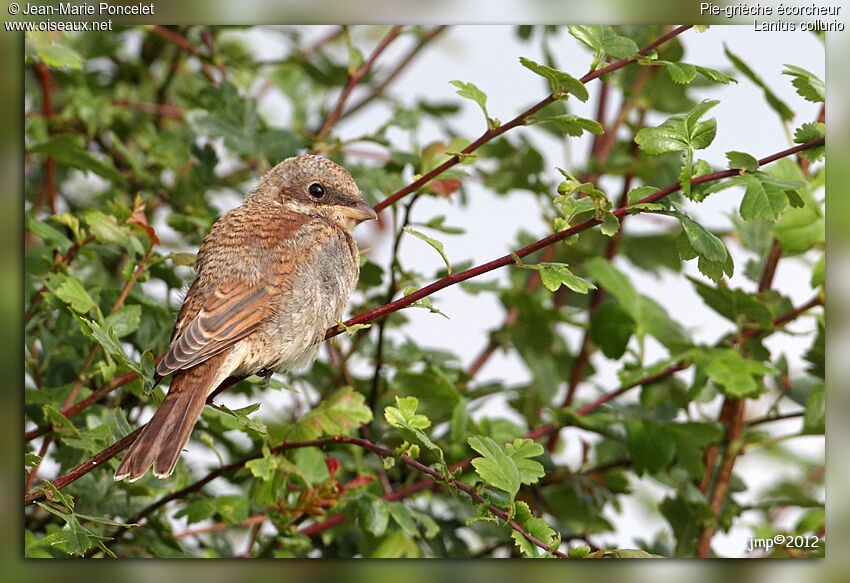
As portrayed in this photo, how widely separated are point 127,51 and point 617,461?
7.08 feet

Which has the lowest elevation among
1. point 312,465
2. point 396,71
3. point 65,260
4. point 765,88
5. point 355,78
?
point 312,465

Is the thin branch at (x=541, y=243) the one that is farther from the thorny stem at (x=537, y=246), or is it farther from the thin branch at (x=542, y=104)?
the thin branch at (x=542, y=104)

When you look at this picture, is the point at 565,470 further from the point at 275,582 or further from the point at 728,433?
the point at 275,582

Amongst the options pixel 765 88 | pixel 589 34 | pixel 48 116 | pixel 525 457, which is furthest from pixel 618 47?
pixel 48 116

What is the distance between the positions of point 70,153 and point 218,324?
24.3 inches

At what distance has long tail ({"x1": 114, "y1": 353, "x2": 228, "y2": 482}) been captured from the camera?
1.68 meters

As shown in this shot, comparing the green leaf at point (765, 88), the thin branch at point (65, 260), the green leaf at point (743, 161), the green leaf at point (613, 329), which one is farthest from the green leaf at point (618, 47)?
the thin branch at point (65, 260)

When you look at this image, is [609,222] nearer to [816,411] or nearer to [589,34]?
[589,34]

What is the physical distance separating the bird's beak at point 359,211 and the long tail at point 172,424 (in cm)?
57

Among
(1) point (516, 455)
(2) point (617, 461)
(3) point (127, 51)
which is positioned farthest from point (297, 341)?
(3) point (127, 51)

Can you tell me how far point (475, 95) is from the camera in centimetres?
174

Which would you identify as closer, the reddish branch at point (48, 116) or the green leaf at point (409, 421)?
the green leaf at point (409, 421)

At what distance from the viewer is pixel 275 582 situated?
199cm

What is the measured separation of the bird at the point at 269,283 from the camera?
198 cm
